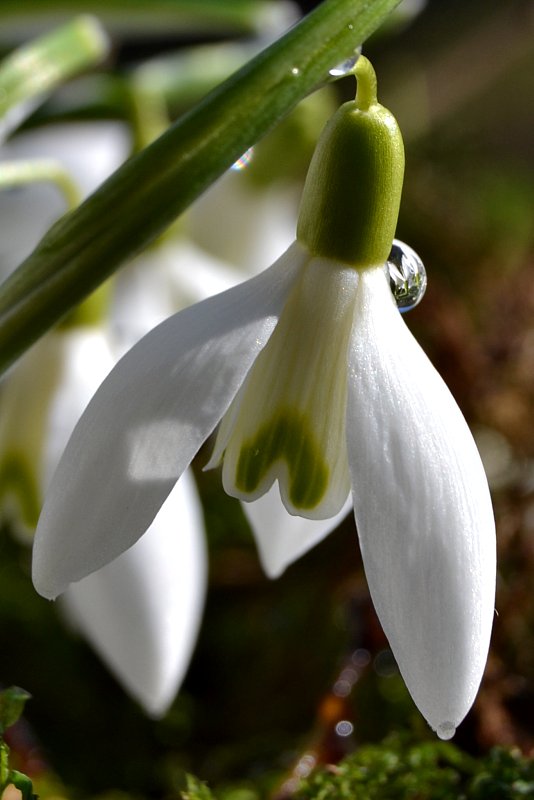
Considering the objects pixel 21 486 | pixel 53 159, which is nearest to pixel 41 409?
pixel 21 486

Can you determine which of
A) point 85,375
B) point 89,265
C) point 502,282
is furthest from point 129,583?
point 502,282

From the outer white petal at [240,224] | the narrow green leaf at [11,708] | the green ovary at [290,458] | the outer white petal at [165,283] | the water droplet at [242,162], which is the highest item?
the water droplet at [242,162]

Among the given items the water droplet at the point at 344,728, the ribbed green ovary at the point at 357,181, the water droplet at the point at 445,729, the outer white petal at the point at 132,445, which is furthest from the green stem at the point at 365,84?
the water droplet at the point at 344,728

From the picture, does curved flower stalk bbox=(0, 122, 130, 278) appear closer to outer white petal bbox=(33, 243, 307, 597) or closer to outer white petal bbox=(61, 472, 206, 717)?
outer white petal bbox=(61, 472, 206, 717)

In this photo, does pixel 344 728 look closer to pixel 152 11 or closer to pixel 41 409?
pixel 41 409

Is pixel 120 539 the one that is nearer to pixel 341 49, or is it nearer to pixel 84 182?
pixel 341 49

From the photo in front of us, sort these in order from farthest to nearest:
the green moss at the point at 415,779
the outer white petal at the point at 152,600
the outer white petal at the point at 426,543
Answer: the outer white petal at the point at 152,600 → the green moss at the point at 415,779 → the outer white petal at the point at 426,543

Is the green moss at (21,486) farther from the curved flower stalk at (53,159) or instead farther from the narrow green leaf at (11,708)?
the curved flower stalk at (53,159)
